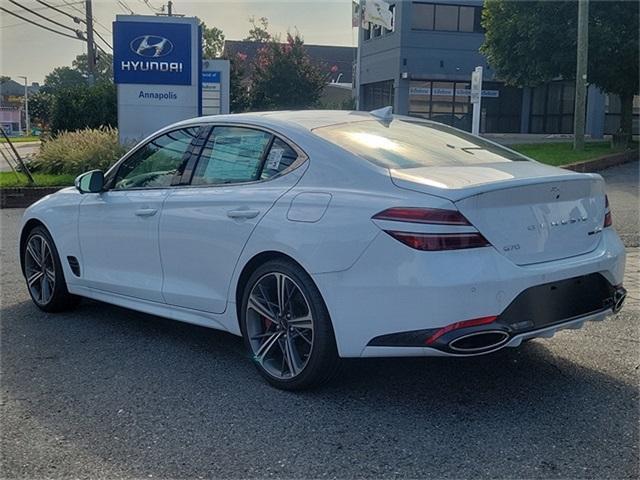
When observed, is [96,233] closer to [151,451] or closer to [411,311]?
[151,451]

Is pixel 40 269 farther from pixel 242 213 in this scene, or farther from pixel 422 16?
pixel 422 16

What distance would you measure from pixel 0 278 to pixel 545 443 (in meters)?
5.65

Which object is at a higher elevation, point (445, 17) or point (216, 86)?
point (445, 17)

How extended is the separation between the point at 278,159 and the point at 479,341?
1654 millimetres

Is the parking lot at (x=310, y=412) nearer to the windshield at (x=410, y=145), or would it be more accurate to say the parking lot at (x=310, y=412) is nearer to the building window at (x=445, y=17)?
the windshield at (x=410, y=145)

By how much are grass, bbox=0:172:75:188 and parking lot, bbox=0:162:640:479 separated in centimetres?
978

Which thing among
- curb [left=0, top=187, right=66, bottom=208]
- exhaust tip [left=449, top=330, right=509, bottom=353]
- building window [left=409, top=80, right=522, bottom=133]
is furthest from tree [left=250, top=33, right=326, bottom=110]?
exhaust tip [left=449, top=330, right=509, bottom=353]

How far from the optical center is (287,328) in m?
4.14

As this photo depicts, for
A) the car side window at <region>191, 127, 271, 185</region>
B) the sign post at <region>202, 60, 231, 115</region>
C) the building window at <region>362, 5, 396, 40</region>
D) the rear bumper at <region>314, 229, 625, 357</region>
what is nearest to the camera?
the rear bumper at <region>314, 229, 625, 357</region>

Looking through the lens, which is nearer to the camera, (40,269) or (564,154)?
(40,269)

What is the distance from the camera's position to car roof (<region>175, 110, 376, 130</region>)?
4.57 metres

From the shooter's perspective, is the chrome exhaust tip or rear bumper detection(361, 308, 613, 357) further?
the chrome exhaust tip

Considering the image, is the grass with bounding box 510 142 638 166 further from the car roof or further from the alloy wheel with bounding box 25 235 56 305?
the alloy wheel with bounding box 25 235 56 305

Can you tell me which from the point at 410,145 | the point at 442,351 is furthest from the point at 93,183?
the point at 442,351
